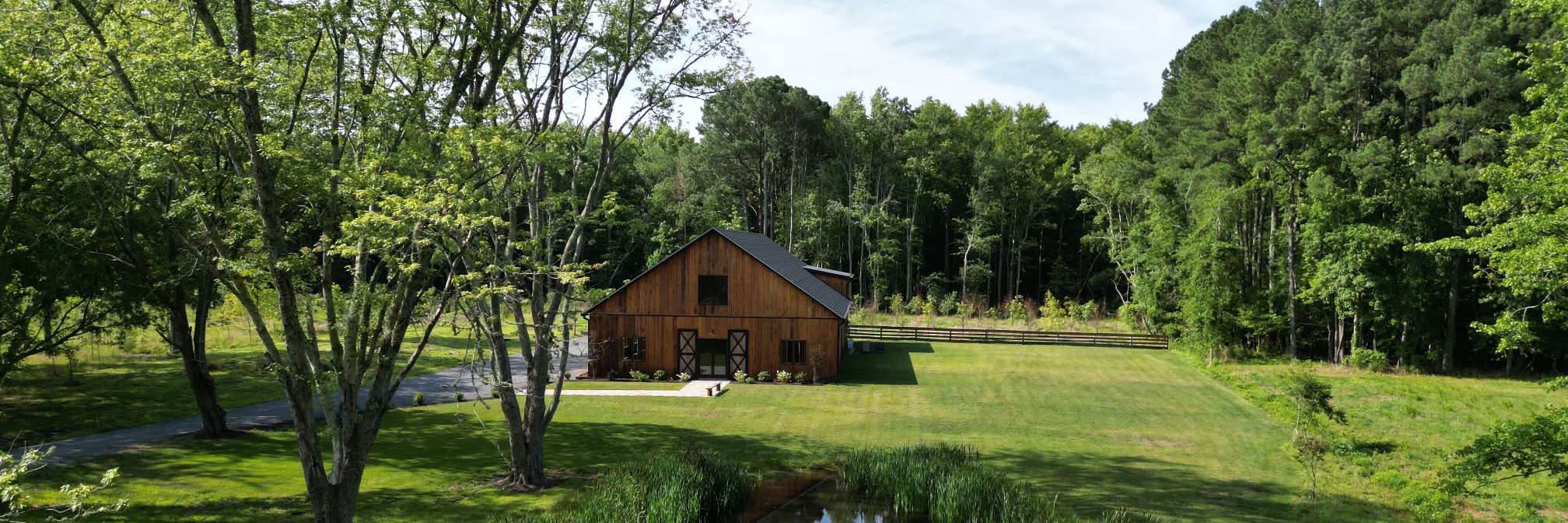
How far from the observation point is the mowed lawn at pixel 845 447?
45.5 ft

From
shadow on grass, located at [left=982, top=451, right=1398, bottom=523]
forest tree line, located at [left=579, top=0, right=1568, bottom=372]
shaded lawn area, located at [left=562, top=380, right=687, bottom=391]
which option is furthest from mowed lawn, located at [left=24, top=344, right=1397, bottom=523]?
forest tree line, located at [left=579, top=0, right=1568, bottom=372]

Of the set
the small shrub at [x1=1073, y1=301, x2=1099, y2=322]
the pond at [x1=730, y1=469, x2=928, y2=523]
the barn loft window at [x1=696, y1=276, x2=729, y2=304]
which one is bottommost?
the pond at [x1=730, y1=469, x2=928, y2=523]

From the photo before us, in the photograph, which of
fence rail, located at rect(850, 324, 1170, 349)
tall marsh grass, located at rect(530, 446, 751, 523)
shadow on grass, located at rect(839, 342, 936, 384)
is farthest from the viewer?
fence rail, located at rect(850, 324, 1170, 349)

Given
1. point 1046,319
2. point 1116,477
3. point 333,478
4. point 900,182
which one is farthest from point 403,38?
point 900,182

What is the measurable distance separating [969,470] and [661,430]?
8.30m

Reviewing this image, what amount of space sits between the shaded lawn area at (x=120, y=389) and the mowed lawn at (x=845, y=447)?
2324 mm

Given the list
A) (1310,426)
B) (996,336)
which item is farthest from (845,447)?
(996,336)

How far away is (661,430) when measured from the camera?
20.0m

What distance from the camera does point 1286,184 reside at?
3450cm

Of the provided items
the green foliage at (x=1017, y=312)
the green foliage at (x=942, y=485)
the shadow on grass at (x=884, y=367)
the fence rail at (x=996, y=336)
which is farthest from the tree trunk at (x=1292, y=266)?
the green foliage at (x=942, y=485)

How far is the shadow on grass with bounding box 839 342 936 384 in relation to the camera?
28.6 m

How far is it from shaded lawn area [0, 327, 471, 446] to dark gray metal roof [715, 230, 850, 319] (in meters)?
10.4

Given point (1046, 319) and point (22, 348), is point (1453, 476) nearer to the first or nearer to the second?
point (22, 348)

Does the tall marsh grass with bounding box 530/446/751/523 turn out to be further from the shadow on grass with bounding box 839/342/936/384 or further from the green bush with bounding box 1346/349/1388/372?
the green bush with bounding box 1346/349/1388/372
